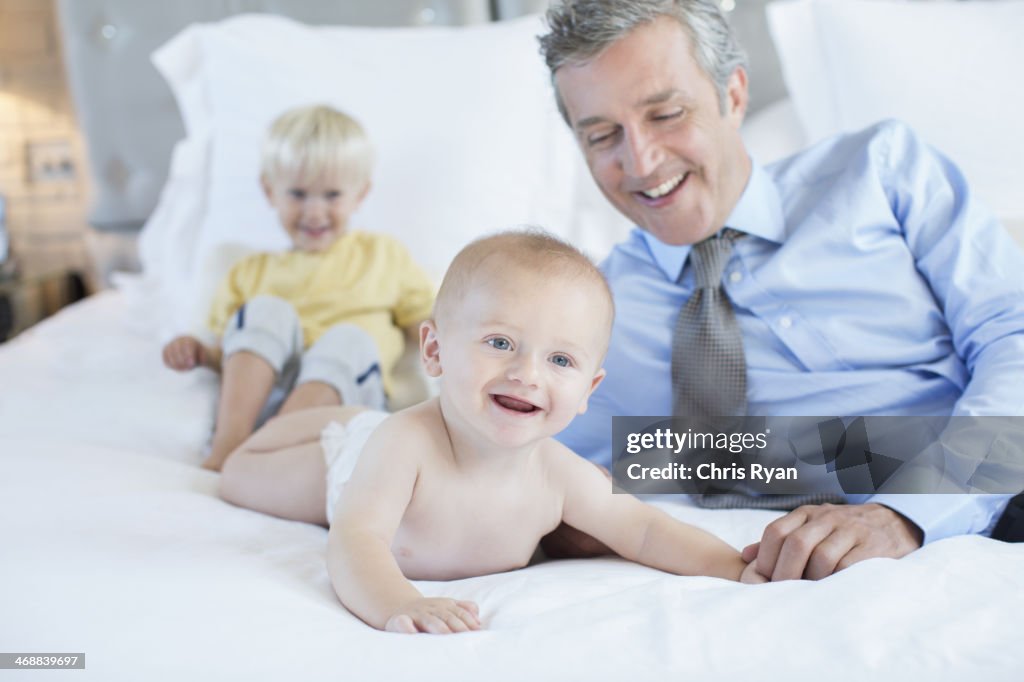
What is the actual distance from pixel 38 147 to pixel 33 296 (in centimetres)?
58

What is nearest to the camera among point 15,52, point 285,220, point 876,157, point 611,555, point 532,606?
point 532,606

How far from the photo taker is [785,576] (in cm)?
94

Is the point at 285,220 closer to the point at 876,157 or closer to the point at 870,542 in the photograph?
the point at 876,157

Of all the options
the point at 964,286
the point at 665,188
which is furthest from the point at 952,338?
the point at 665,188

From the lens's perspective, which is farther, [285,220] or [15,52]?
[15,52]

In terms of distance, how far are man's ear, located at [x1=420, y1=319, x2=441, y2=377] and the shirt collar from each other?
530 millimetres

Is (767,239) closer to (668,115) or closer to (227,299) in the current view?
(668,115)

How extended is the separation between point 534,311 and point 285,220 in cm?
109

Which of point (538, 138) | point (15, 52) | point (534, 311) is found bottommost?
point (534, 311)

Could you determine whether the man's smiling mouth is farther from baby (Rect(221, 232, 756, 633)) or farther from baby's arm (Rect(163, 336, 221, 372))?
baby's arm (Rect(163, 336, 221, 372))

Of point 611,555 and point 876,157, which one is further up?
point 876,157

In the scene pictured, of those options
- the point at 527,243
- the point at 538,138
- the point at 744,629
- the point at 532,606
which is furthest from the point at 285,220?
the point at 744,629

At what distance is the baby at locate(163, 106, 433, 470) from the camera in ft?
5.63

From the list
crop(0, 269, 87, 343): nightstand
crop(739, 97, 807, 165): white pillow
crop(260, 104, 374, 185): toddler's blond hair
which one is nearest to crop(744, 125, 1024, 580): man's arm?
crop(739, 97, 807, 165): white pillow
